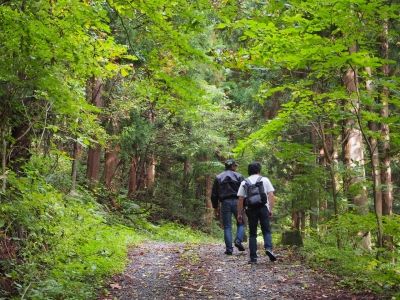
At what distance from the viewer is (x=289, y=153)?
8.04m

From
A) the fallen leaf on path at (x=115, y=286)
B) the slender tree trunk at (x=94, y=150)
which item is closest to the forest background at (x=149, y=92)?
the fallen leaf on path at (x=115, y=286)

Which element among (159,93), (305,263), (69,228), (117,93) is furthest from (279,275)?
(117,93)

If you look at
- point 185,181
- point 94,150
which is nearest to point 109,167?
point 94,150

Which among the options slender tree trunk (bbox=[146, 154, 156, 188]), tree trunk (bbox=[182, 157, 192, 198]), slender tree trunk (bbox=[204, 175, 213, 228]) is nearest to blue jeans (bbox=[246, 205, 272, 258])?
slender tree trunk (bbox=[146, 154, 156, 188])

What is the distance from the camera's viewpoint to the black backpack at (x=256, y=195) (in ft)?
23.4

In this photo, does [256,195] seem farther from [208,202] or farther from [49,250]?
[208,202]

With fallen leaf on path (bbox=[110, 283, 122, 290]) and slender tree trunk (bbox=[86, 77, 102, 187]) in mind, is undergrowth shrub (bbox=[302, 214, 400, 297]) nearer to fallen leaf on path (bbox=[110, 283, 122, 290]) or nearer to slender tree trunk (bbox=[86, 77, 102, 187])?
fallen leaf on path (bbox=[110, 283, 122, 290])

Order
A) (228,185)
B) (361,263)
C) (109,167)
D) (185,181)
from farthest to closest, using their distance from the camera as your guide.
A: 1. (185,181)
2. (109,167)
3. (228,185)
4. (361,263)

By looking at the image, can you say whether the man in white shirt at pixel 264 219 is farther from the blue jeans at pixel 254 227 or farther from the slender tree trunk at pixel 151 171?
the slender tree trunk at pixel 151 171

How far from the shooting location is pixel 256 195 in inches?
282

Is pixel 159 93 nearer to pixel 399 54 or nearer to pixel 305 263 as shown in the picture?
pixel 305 263

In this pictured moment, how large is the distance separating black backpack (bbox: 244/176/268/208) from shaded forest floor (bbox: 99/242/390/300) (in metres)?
1.15

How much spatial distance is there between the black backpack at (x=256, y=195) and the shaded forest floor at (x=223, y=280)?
1149mm

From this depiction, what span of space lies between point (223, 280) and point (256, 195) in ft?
5.94
